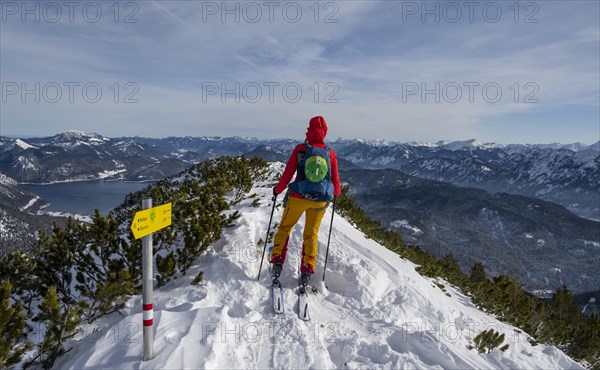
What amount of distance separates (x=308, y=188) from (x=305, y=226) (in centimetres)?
107

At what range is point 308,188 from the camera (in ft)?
23.4

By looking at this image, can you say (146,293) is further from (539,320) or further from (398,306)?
(539,320)

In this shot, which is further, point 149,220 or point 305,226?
point 305,226

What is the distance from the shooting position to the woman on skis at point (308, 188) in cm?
712

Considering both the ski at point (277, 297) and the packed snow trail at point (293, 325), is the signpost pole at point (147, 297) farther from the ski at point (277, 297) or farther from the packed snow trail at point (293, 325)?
the ski at point (277, 297)

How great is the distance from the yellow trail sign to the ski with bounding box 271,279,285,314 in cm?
311

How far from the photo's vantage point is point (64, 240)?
22.1ft

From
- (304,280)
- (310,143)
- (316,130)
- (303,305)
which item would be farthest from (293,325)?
(316,130)

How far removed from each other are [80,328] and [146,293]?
233 centimetres

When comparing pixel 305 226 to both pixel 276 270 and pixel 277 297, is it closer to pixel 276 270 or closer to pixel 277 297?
pixel 276 270

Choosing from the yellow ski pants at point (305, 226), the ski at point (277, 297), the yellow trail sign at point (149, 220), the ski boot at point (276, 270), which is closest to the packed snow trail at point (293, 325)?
the ski at point (277, 297)

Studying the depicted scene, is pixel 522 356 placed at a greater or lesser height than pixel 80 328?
lesser

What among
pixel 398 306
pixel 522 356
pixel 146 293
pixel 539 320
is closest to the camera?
pixel 146 293

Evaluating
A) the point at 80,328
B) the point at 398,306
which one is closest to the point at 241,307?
the point at 80,328
